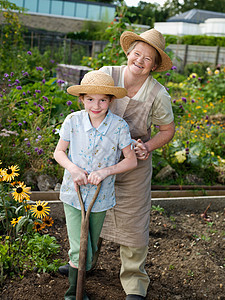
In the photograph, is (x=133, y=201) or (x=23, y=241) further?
(x=23, y=241)

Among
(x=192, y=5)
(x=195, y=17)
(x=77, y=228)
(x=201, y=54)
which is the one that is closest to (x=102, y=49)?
(x=201, y=54)

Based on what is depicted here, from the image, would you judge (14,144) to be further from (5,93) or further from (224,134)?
(224,134)

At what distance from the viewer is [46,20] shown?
2584cm

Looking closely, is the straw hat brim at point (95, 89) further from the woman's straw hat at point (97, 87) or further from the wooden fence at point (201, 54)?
the wooden fence at point (201, 54)

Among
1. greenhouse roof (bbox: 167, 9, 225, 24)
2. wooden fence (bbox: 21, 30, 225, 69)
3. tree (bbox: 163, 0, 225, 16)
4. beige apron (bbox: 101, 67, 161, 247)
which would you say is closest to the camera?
beige apron (bbox: 101, 67, 161, 247)

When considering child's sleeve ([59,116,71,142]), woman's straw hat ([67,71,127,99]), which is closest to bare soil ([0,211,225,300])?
child's sleeve ([59,116,71,142])

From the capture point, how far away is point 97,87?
6.42ft

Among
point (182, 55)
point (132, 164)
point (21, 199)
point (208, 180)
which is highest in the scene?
point (182, 55)

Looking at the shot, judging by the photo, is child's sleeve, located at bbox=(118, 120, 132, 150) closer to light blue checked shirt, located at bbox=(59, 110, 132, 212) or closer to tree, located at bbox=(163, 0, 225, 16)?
light blue checked shirt, located at bbox=(59, 110, 132, 212)

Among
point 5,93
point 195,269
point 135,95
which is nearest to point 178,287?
point 195,269

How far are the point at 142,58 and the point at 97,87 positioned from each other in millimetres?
448

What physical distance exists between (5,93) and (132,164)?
2.71m

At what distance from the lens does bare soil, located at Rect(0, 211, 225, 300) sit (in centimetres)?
247

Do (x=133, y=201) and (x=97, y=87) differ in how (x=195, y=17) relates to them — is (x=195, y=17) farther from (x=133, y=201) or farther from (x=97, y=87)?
(x=97, y=87)
